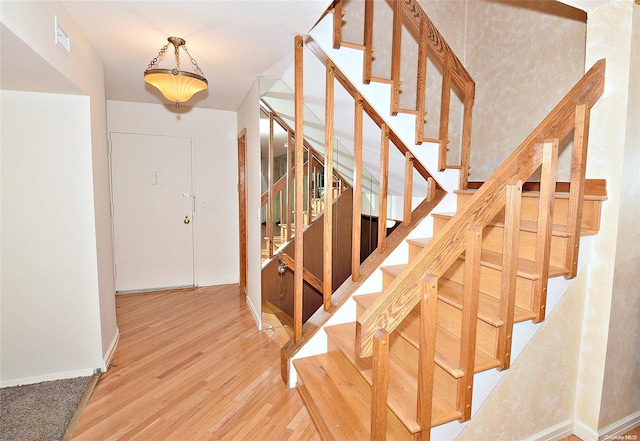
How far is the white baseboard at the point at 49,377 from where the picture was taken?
2.18 m

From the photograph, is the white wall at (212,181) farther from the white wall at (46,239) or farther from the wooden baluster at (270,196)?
the white wall at (46,239)

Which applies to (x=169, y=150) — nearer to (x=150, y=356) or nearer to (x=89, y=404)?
(x=150, y=356)

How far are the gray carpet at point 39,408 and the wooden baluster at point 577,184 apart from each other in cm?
280

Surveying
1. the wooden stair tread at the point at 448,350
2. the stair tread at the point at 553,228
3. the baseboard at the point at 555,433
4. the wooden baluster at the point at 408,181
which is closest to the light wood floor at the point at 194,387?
the baseboard at the point at 555,433

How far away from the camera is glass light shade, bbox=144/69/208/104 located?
2.33m

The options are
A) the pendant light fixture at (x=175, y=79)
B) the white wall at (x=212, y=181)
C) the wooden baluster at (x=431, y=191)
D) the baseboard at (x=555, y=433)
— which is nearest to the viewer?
the baseboard at (x=555, y=433)

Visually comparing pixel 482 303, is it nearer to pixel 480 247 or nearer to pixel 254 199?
pixel 480 247

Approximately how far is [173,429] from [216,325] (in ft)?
4.45

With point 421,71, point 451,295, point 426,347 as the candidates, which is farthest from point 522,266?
point 421,71

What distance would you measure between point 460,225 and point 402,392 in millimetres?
870

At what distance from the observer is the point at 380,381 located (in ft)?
3.64

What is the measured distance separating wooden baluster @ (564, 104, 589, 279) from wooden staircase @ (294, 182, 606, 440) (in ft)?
0.12

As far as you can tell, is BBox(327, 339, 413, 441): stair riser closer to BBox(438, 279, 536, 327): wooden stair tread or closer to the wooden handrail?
BBox(438, 279, 536, 327): wooden stair tread

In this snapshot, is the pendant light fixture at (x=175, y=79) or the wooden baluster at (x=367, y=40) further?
the pendant light fixture at (x=175, y=79)
